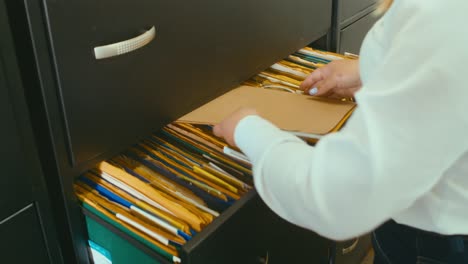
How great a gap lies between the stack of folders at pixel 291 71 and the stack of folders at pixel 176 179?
3.1 inches

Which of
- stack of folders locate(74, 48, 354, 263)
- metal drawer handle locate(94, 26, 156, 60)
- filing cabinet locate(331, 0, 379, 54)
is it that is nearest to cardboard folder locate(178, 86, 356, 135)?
stack of folders locate(74, 48, 354, 263)

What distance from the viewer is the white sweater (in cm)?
43

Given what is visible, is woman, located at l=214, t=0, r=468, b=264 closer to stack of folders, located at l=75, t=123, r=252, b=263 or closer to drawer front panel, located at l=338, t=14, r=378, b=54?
stack of folders, located at l=75, t=123, r=252, b=263

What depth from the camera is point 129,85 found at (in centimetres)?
68

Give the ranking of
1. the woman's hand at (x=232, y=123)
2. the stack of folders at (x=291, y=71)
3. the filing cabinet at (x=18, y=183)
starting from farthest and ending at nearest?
the stack of folders at (x=291, y=71)
the woman's hand at (x=232, y=123)
the filing cabinet at (x=18, y=183)

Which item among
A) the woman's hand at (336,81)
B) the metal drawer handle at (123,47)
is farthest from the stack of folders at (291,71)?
the metal drawer handle at (123,47)

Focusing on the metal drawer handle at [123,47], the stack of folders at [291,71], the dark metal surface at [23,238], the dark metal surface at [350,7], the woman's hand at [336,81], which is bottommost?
the dark metal surface at [23,238]

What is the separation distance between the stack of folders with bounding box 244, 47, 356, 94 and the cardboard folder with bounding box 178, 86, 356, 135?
51 millimetres

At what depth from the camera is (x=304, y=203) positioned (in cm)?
51

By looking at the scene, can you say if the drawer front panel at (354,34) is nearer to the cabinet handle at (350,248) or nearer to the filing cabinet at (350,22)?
the filing cabinet at (350,22)

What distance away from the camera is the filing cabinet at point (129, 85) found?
1.89 feet

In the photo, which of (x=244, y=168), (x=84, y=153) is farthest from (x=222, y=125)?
(x=84, y=153)

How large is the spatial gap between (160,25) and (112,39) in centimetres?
9

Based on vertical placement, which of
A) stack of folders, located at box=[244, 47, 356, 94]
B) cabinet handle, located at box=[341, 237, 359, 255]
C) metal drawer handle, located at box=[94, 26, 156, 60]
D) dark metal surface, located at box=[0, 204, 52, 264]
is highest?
metal drawer handle, located at box=[94, 26, 156, 60]
